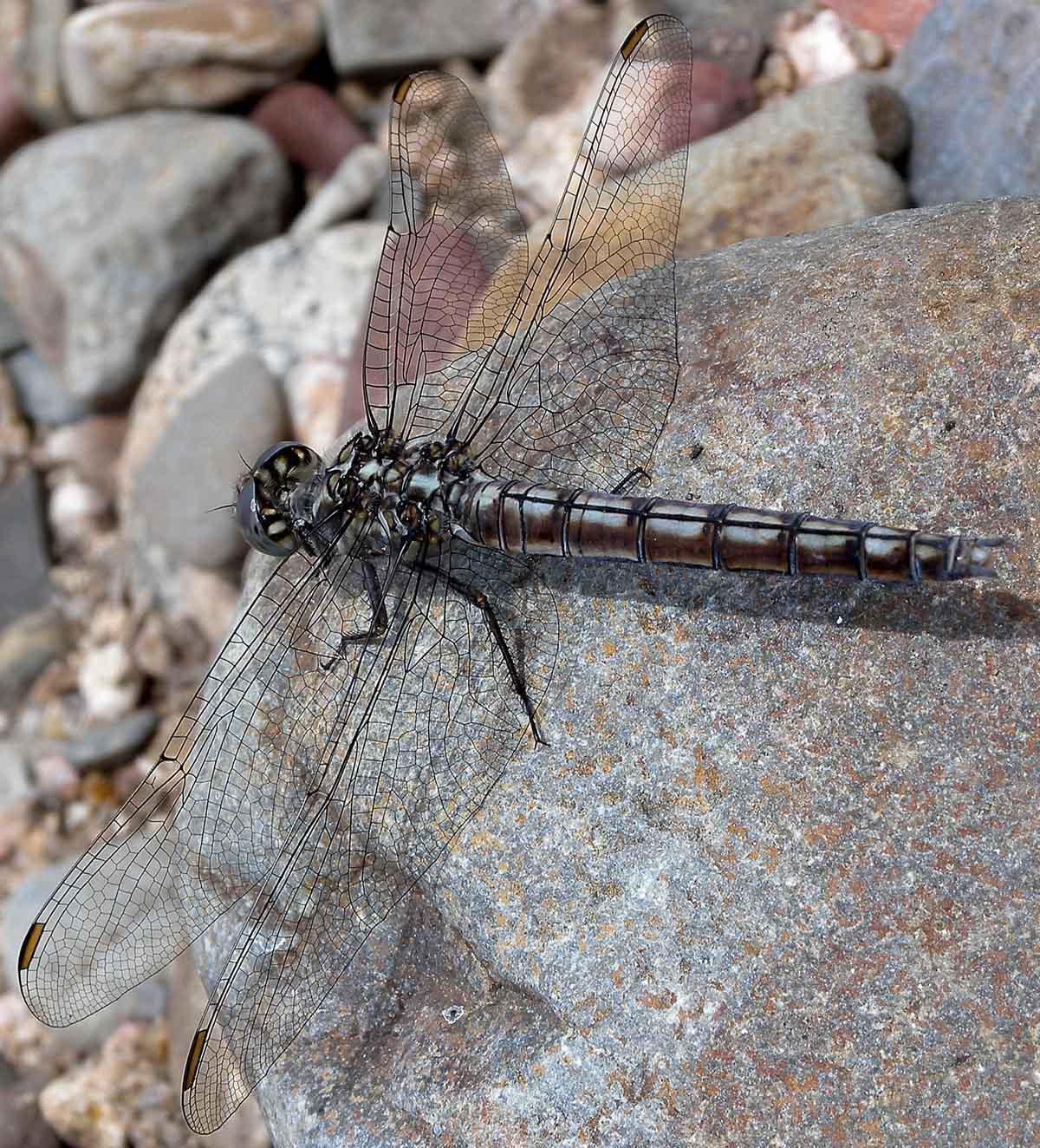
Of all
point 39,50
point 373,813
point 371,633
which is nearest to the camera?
point 373,813

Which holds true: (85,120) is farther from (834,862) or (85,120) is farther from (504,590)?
(834,862)

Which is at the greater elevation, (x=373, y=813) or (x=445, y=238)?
(x=445, y=238)

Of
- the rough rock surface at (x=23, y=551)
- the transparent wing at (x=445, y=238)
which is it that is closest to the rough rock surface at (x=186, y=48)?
the rough rock surface at (x=23, y=551)

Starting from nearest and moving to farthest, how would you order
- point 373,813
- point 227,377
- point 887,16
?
point 373,813 < point 887,16 < point 227,377

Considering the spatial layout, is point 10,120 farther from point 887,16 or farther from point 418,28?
point 887,16

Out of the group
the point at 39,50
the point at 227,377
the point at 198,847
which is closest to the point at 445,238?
the point at 198,847

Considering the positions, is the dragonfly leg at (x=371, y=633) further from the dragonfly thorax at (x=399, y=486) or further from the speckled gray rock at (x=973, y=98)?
the speckled gray rock at (x=973, y=98)

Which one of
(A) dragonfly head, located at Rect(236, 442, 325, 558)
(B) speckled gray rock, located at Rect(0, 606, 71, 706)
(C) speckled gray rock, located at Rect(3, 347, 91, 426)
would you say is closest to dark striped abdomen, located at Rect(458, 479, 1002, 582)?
(A) dragonfly head, located at Rect(236, 442, 325, 558)
